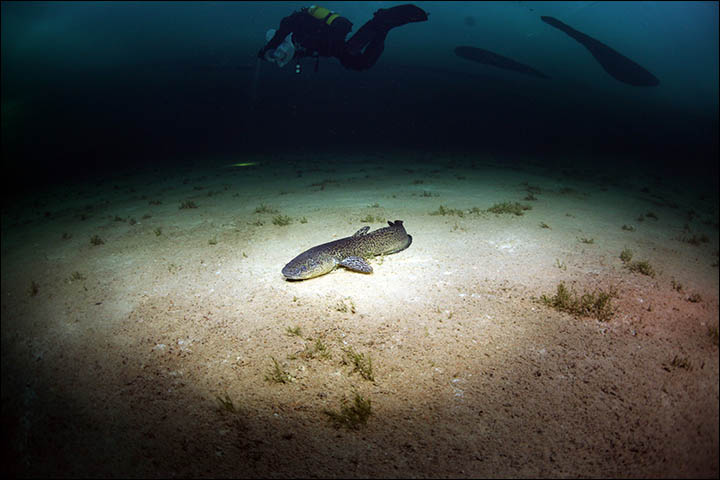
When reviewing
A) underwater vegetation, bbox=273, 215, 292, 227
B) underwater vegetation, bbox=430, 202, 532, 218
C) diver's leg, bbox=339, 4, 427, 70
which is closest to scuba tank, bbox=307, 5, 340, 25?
diver's leg, bbox=339, 4, 427, 70

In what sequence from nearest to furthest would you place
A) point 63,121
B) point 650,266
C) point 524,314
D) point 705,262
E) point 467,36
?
point 705,262 < point 524,314 < point 650,266 < point 467,36 < point 63,121

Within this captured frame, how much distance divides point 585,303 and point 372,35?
1347cm

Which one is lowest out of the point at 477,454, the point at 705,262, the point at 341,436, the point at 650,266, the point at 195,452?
the point at 195,452

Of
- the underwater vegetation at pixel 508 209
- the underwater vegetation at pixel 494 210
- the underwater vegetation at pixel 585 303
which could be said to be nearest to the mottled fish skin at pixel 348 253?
the underwater vegetation at pixel 494 210

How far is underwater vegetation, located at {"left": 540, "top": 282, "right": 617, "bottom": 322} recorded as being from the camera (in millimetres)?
3814

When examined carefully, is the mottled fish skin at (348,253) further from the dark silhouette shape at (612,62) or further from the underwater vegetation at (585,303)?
the dark silhouette shape at (612,62)

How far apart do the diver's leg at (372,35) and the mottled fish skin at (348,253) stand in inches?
401

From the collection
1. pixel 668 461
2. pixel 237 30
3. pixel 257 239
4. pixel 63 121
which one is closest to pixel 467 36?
pixel 237 30

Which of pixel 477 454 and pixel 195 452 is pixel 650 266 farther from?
pixel 195 452

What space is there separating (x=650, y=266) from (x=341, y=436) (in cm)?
528

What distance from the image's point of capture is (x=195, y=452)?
277cm

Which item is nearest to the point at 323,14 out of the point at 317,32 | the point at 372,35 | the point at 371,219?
the point at 317,32

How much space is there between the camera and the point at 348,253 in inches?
218

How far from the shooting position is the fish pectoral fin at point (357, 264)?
16.7 feet
